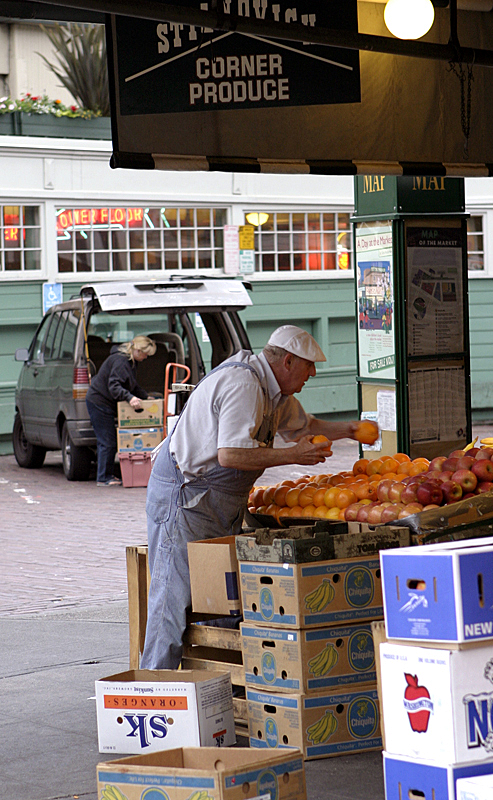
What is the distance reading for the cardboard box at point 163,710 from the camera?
5090mm

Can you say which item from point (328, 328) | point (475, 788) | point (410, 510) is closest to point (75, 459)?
point (328, 328)

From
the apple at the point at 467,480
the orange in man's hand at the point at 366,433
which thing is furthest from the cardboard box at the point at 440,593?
the orange in man's hand at the point at 366,433

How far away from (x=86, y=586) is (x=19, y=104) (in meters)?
11.0

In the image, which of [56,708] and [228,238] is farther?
[228,238]

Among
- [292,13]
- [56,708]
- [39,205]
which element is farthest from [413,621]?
[39,205]

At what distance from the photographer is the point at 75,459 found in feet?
48.0

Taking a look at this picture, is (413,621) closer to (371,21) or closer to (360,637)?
(360,637)

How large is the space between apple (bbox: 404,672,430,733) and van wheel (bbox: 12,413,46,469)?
12.9m

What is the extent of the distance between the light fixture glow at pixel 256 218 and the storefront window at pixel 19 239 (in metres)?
3.70

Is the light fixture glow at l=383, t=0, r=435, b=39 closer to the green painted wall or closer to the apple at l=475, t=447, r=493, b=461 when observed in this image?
the apple at l=475, t=447, r=493, b=461

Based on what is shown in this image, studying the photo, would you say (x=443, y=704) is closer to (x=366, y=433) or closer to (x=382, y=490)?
(x=382, y=490)

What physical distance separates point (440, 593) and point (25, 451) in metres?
13.2

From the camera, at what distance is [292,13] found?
6.23m

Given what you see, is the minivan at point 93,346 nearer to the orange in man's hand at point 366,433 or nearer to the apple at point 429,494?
the orange in man's hand at point 366,433
